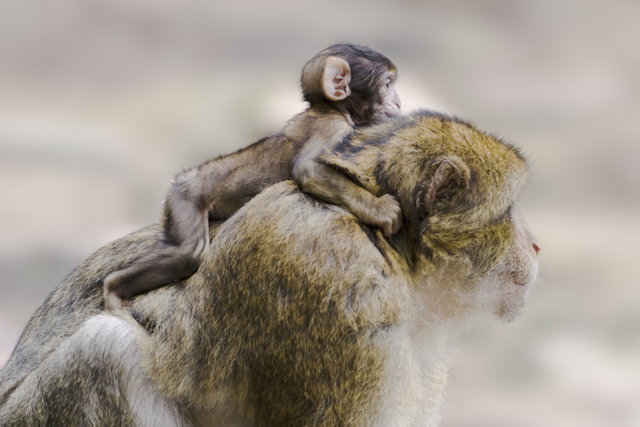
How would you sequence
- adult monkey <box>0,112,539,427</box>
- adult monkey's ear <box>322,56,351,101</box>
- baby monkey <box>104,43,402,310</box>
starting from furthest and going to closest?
1. adult monkey's ear <box>322,56,351,101</box>
2. baby monkey <box>104,43,402,310</box>
3. adult monkey <box>0,112,539,427</box>

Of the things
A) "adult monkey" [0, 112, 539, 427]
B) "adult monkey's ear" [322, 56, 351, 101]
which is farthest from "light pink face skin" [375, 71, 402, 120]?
"adult monkey" [0, 112, 539, 427]

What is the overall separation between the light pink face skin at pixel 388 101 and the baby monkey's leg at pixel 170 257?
0.91m

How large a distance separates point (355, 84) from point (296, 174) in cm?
72

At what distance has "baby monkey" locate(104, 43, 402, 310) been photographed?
2297 mm

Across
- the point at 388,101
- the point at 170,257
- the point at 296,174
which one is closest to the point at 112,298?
the point at 170,257

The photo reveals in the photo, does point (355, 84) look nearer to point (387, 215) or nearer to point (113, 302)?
point (387, 215)

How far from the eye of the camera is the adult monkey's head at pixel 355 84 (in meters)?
2.91

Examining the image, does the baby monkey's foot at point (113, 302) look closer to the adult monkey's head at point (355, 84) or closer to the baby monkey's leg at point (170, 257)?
the baby monkey's leg at point (170, 257)

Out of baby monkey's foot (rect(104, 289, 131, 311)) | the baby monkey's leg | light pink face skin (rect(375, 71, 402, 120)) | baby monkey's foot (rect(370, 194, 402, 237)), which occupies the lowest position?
baby monkey's foot (rect(104, 289, 131, 311))

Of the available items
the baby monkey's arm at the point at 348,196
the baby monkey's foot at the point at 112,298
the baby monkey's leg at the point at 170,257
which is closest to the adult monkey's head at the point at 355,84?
the baby monkey's arm at the point at 348,196

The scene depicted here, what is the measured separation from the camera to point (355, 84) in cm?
292

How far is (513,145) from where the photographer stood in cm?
262

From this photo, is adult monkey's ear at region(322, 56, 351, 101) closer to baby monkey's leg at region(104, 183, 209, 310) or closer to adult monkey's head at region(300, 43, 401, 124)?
adult monkey's head at region(300, 43, 401, 124)

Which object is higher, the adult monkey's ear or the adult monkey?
the adult monkey's ear
